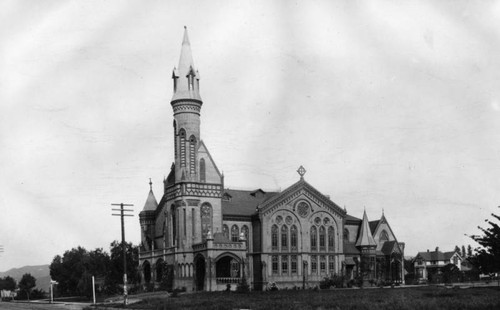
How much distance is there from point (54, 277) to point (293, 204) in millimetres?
32087

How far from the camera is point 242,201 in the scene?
7794cm

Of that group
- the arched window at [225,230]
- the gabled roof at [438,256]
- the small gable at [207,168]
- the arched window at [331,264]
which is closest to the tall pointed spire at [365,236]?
the arched window at [331,264]

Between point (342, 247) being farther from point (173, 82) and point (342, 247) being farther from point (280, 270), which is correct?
point (173, 82)

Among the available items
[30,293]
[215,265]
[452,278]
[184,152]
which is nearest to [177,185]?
[184,152]

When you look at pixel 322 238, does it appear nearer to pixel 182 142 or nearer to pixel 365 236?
pixel 365 236

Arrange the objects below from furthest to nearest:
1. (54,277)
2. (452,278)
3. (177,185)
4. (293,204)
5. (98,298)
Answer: (452,278), (54,277), (293,204), (177,185), (98,298)

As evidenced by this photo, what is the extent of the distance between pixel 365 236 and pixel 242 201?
1619 cm

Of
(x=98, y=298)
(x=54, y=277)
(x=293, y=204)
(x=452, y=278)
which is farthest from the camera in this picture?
(x=452, y=278)

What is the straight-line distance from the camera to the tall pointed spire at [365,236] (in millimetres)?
81500

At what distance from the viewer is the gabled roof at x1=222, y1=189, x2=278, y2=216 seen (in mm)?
75312

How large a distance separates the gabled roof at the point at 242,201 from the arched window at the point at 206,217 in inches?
102

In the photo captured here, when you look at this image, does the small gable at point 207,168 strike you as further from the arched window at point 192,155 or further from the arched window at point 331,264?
the arched window at point 331,264

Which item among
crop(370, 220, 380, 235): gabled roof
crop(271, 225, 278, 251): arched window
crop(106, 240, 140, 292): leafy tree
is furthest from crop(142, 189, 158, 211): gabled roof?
crop(370, 220, 380, 235): gabled roof

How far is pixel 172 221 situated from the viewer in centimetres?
7194
